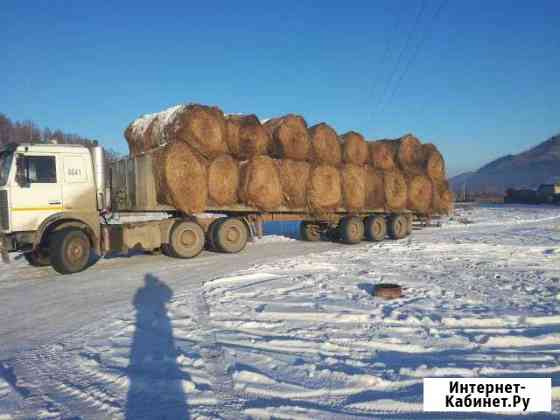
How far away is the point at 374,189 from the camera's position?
13.9 m

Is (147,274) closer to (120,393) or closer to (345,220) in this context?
(120,393)

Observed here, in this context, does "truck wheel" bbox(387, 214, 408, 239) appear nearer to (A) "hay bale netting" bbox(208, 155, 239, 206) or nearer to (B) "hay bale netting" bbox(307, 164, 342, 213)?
(B) "hay bale netting" bbox(307, 164, 342, 213)

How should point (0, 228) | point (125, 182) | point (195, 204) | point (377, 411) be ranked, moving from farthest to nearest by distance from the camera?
point (125, 182), point (195, 204), point (0, 228), point (377, 411)

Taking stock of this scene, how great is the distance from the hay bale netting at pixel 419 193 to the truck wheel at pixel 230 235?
6.81m

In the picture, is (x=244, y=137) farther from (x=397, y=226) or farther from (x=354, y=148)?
(x=397, y=226)

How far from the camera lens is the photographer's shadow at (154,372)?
322cm

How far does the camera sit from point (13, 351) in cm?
459

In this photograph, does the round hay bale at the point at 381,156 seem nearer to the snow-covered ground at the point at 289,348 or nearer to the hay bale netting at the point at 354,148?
the hay bale netting at the point at 354,148

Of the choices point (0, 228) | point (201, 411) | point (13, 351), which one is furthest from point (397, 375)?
point (0, 228)

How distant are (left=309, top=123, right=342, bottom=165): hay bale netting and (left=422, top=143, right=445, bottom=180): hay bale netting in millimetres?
4238

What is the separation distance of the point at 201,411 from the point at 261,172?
832 cm

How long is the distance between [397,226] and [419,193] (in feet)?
4.98

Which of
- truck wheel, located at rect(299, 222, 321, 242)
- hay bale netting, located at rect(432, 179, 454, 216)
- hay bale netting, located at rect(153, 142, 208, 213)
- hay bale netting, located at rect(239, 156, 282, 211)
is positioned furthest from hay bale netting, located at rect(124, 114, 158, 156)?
hay bale netting, located at rect(432, 179, 454, 216)

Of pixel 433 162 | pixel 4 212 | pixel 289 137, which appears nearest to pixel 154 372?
pixel 4 212
